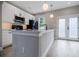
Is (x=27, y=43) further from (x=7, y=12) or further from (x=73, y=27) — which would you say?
(x=73, y=27)

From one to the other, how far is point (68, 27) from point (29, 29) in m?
3.07

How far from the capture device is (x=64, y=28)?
248 inches

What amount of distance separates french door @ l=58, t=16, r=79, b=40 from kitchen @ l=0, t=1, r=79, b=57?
395 mm

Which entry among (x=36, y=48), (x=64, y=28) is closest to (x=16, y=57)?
(x=36, y=48)

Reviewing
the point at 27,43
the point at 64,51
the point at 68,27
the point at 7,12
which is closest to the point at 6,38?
the point at 7,12

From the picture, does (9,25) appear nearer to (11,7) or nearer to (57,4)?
(11,7)

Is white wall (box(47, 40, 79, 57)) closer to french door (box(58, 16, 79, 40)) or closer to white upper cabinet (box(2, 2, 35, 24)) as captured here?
french door (box(58, 16, 79, 40))

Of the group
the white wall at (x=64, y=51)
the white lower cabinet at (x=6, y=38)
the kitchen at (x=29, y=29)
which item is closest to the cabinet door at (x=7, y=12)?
the kitchen at (x=29, y=29)

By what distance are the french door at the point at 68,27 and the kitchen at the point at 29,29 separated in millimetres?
395

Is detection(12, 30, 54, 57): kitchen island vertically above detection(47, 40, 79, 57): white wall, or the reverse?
detection(12, 30, 54, 57): kitchen island

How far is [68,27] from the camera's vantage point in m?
6.14

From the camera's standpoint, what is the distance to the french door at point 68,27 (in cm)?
612

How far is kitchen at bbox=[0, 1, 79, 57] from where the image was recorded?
285 centimetres

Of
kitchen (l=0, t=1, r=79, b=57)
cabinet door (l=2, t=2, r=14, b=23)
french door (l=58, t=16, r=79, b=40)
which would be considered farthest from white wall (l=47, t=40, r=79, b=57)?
cabinet door (l=2, t=2, r=14, b=23)
